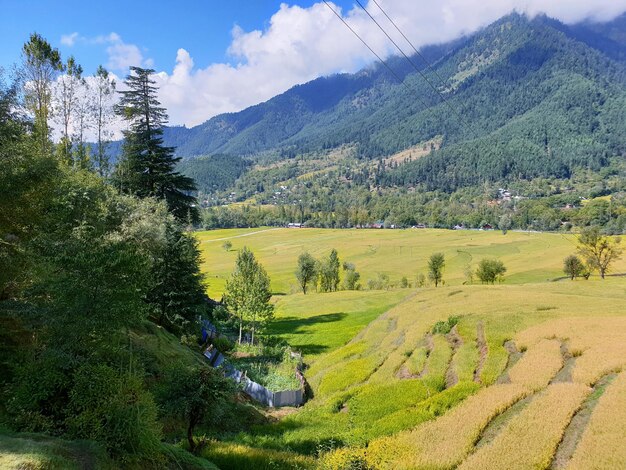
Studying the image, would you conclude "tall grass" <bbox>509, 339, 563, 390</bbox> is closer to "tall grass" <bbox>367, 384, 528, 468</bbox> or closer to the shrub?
"tall grass" <bbox>367, 384, 528, 468</bbox>

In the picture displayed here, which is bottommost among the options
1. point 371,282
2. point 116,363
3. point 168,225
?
point 371,282

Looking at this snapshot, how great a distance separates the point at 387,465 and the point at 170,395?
9.56 metres

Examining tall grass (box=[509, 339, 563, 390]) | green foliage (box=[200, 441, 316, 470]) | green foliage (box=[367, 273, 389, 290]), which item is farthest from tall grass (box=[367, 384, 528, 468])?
green foliage (box=[367, 273, 389, 290])

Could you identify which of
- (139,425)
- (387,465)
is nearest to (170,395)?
(139,425)

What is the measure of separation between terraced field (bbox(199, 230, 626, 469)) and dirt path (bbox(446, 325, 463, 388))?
86mm

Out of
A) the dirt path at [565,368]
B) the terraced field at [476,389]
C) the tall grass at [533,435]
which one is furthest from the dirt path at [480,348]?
the tall grass at [533,435]

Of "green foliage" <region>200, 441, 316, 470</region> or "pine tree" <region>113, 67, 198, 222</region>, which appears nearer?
"green foliage" <region>200, 441, 316, 470</region>

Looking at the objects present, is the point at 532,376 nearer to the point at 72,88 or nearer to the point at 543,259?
the point at 72,88

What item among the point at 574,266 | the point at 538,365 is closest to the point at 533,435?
the point at 538,365

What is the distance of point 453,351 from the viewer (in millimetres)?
29453

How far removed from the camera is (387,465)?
16.5 m

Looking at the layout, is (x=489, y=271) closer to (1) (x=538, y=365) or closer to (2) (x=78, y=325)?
(1) (x=538, y=365)

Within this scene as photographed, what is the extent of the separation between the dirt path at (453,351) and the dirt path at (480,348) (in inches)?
50.3

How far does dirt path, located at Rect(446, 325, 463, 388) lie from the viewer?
83.6 ft
